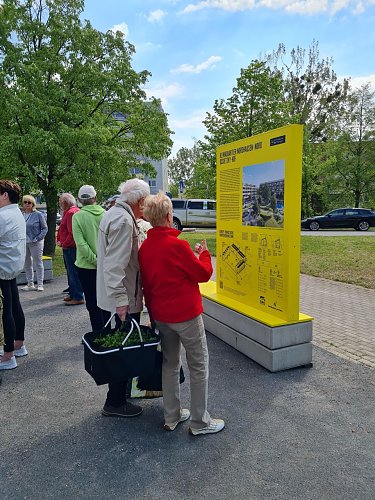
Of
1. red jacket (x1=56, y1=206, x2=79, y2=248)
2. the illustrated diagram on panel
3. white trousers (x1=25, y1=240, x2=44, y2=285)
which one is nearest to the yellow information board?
the illustrated diagram on panel

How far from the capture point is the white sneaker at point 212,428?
118 inches

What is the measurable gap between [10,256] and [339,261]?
9401 mm

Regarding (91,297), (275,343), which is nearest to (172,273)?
(275,343)

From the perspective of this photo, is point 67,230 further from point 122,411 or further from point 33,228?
point 122,411

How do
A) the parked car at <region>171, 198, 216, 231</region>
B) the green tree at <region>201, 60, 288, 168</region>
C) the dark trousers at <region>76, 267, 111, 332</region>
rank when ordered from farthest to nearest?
the parked car at <region>171, 198, 216, 231</region>, the green tree at <region>201, 60, 288, 168</region>, the dark trousers at <region>76, 267, 111, 332</region>

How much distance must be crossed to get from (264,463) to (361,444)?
76 centimetres

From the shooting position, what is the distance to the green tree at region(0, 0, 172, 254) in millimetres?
11305

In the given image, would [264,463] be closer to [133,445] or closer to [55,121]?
[133,445]

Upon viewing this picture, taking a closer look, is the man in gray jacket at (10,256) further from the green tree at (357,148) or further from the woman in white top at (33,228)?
the green tree at (357,148)

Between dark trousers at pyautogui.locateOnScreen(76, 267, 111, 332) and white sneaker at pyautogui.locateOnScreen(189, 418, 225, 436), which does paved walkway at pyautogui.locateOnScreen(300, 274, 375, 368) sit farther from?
dark trousers at pyautogui.locateOnScreen(76, 267, 111, 332)

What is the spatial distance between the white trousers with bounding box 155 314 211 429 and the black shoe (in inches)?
13.5

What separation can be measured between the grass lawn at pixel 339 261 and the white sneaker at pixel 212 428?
6361 mm

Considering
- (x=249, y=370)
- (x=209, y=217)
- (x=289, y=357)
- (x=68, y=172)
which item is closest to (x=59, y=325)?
(x=249, y=370)

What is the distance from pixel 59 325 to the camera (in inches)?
234
